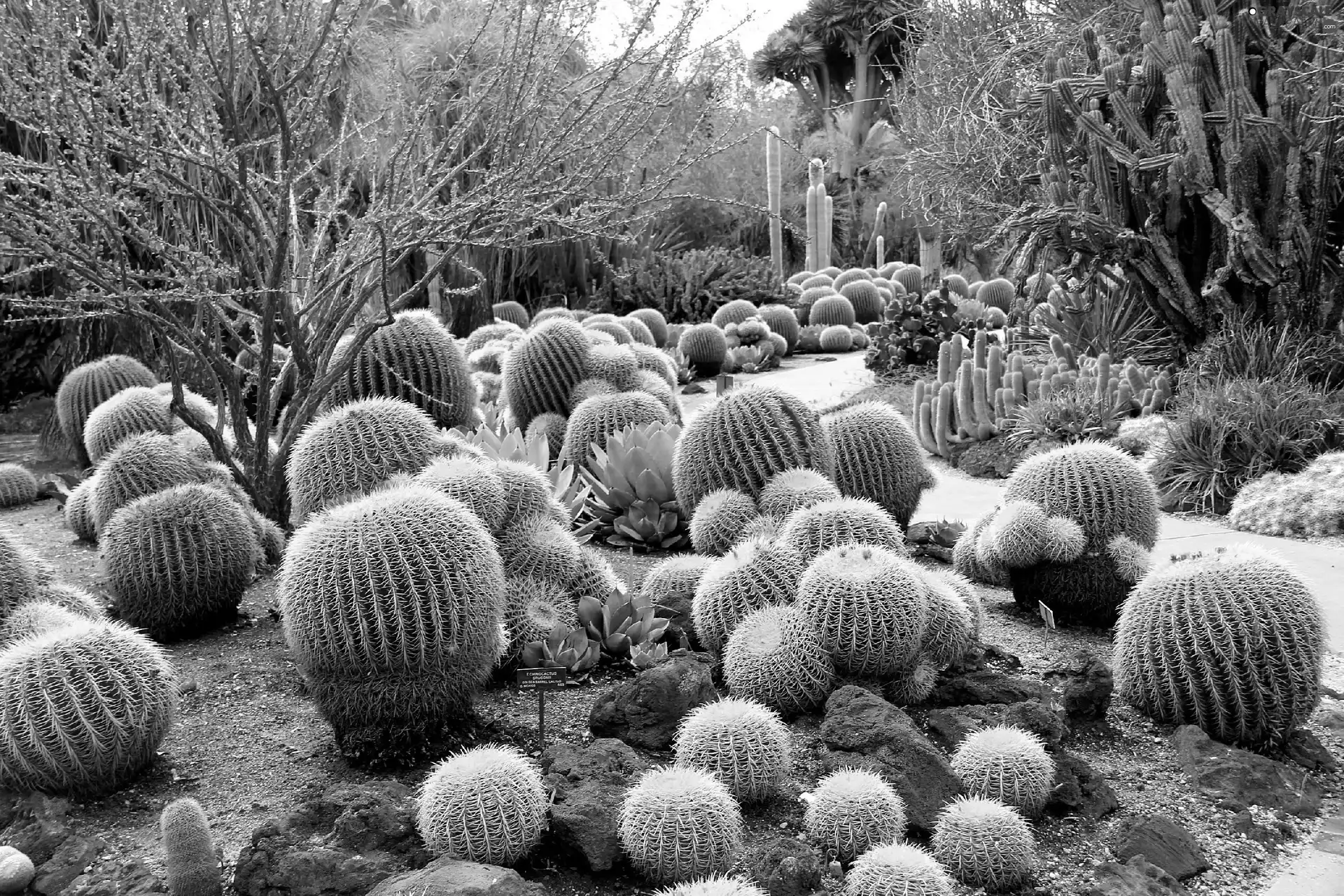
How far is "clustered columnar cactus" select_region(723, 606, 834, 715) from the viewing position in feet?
12.7

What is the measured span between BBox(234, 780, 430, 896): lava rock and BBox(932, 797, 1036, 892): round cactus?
1416 mm

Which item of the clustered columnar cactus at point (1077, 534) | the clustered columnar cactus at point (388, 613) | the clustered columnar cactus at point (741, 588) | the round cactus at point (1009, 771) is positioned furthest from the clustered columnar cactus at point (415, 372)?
the round cactus at point (1009, 771)

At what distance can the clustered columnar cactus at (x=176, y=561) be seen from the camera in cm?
450

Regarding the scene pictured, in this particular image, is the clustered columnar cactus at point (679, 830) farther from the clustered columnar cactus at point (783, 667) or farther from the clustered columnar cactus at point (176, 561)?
the clustered columnar cactus at point (176, 561)

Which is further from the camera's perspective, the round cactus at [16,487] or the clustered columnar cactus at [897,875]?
the round cactus at [16,487]

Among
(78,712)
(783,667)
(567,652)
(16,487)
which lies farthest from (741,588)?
(16,487)

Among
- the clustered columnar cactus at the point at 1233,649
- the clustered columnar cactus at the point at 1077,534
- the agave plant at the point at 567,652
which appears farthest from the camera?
the clustered columnar cactus at the point at 1077,534

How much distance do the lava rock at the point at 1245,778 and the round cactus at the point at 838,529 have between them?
51.5 inches

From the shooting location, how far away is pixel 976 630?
439 cm

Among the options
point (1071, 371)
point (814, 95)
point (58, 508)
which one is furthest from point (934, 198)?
point (814, 95)

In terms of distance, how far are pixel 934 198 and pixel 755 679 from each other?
14.9m

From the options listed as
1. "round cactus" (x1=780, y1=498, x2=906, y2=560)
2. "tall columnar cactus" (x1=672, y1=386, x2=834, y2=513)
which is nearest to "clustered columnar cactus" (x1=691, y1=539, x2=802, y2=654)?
"round cactus" (x1=780, y1=498, x2=906, y2=560)

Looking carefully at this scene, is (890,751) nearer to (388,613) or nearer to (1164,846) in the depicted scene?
(1164,846)

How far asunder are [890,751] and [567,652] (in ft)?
4.24
